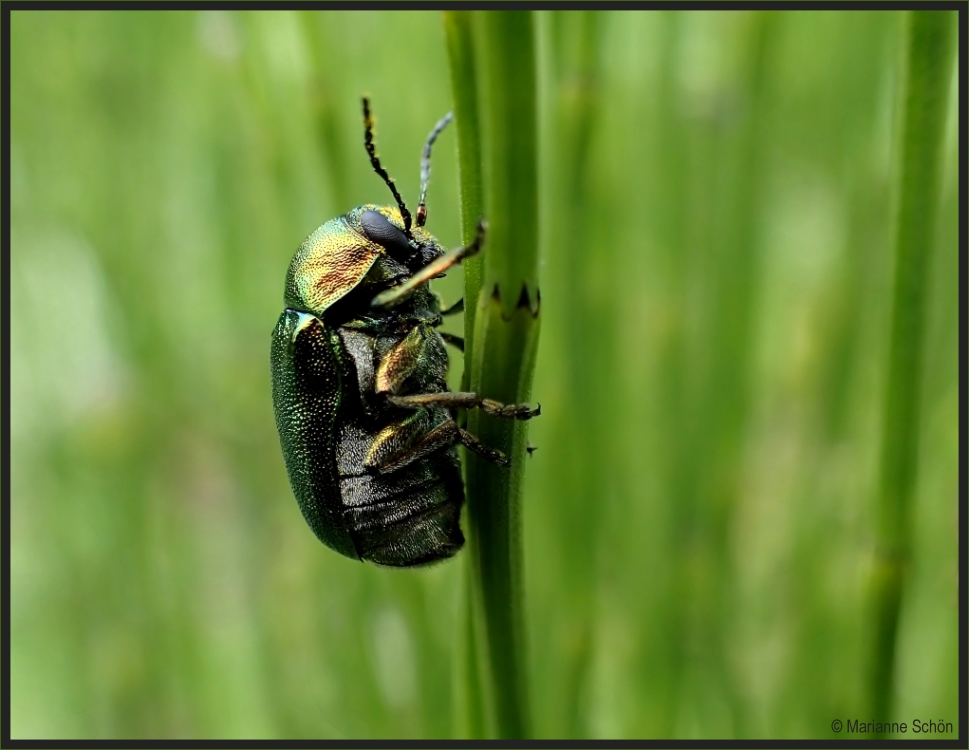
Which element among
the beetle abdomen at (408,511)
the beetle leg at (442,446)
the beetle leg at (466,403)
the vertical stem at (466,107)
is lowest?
the beetle abdomen at (408,511)

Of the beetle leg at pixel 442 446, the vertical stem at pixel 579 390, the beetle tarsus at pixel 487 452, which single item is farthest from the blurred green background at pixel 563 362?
the beetle tarsus at pixel 487 452

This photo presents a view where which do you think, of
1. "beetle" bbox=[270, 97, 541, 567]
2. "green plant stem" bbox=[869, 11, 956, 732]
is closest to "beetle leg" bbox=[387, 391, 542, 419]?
"beetle" bbox=[270, 97, 541, 567]

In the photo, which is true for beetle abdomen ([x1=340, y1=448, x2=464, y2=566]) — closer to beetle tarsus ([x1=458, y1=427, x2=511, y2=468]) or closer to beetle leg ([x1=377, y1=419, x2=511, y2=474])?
beetle leg ([x1=377, y1=419, x2=511, y2=474])

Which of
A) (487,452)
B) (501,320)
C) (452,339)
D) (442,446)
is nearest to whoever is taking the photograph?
(501,320)

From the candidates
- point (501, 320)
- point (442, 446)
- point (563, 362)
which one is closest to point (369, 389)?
point (442, 446)

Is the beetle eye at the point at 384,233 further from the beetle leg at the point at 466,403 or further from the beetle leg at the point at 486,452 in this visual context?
the beetle leg at the point at 486,452

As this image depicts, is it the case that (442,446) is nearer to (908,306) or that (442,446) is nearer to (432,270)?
(432,270)

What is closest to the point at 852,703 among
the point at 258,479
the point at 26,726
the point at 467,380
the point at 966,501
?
the point at 966,501
